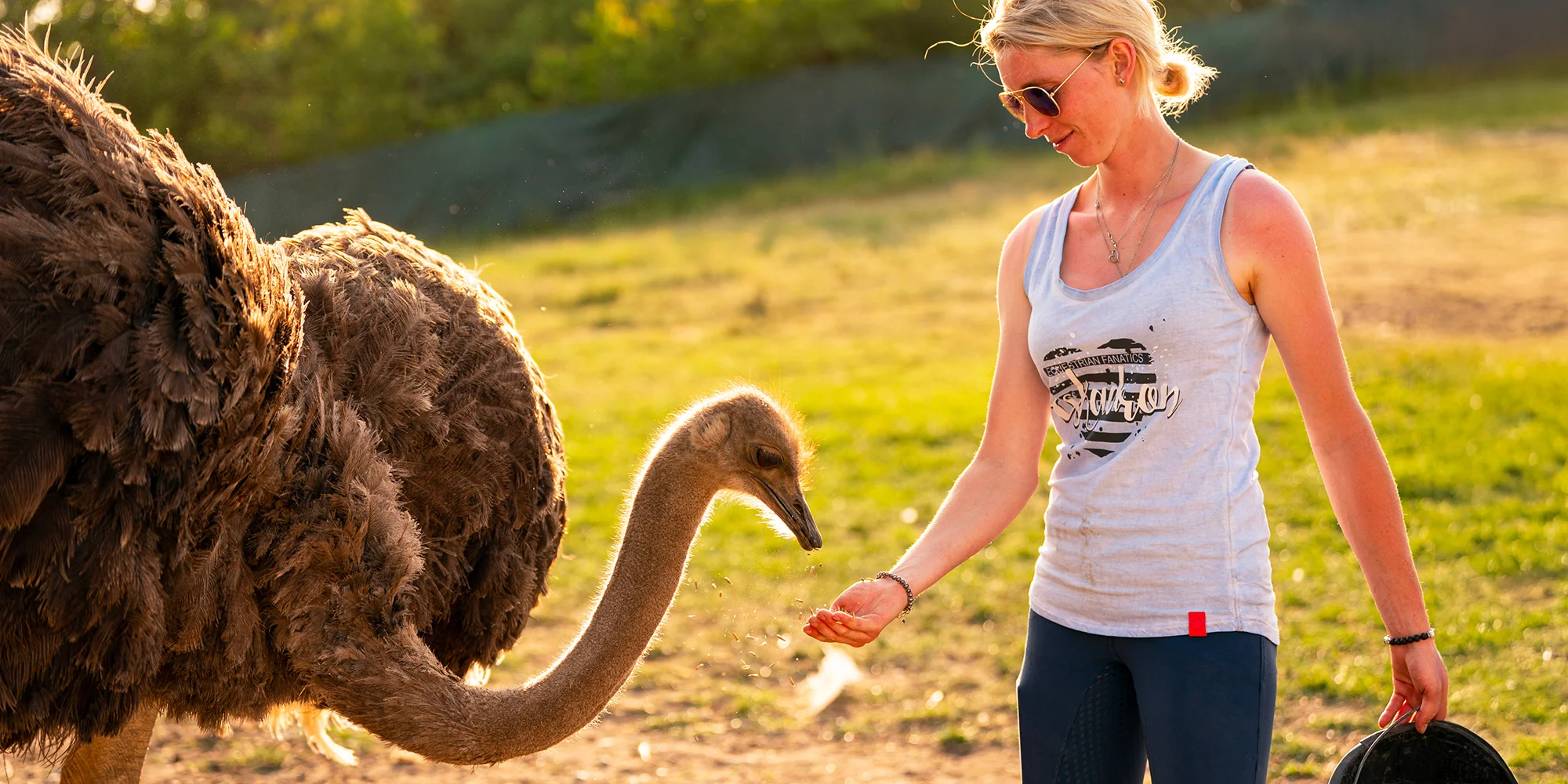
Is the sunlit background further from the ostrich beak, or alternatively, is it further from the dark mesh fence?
the ostrich beak

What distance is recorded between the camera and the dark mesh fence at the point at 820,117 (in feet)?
61.0

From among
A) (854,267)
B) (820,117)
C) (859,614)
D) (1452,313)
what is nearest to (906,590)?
(859,614)

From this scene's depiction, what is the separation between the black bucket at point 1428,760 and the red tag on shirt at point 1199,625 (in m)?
0.38

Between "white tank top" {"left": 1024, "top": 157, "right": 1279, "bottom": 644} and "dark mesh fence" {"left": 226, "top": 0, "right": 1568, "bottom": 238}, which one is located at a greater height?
"dark mesh fence" {"left": 226, "top": 0, "right": 1568, "bottom": 238}

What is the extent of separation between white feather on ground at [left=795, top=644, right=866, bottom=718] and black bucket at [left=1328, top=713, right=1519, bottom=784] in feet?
10.7

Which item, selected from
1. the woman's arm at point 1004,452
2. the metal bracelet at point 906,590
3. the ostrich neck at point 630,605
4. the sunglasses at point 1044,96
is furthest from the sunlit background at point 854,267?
the sunglasses at point 1044,96

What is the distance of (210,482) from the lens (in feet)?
10.1

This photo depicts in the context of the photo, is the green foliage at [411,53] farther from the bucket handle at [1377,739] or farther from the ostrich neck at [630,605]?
the bucket handle at [1377,739]

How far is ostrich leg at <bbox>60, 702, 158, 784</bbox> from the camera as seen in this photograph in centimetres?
378

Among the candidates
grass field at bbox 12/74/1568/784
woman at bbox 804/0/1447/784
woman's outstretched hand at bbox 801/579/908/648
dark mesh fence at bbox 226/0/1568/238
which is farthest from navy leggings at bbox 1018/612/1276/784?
dark mesh fence at bbox 226/0/1568/238

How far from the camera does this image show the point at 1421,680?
2.82 m

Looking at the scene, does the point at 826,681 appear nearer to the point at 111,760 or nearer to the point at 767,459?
the point at 767,459

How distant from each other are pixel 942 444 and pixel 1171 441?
6573 millimetres

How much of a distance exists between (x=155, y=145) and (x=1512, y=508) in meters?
6.29
